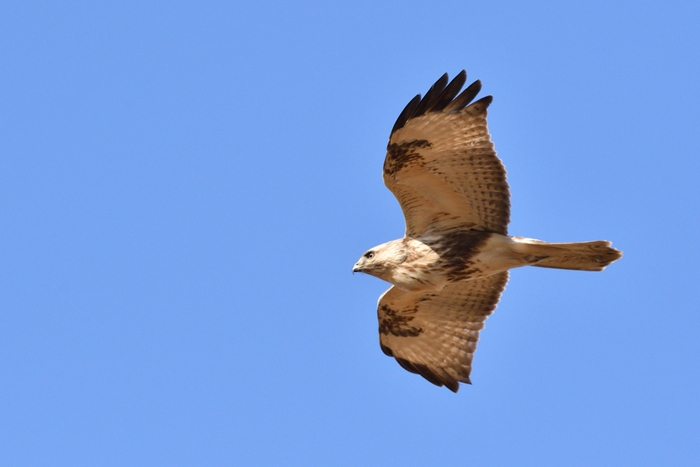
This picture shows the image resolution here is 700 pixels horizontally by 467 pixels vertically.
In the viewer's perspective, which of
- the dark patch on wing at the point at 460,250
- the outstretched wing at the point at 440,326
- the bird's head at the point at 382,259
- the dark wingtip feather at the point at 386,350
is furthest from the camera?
the dark wingtip feather at the point at 386,350

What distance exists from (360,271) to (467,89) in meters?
2.19

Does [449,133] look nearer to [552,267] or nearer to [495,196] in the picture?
[495,196]

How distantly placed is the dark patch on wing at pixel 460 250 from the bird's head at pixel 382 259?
14.4 inches

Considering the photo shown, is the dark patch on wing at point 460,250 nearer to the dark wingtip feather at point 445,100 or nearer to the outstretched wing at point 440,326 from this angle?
the outstretched wing at point 440,326

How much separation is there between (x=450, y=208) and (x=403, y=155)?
2.64ft

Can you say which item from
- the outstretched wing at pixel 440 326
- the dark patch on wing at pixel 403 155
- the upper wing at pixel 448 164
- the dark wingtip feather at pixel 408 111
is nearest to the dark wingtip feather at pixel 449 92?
the upper wing at pixel 448 164

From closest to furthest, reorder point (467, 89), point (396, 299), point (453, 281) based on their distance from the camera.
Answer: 1. point (467, 89)
2. point (453, 281)
3. point (396, 299)

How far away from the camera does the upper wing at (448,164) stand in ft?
33.1

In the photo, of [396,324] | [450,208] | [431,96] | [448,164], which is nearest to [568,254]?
[450,208]

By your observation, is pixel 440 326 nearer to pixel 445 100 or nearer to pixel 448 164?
pixel 448 164

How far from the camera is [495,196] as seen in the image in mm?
10352

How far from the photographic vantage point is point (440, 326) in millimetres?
11930

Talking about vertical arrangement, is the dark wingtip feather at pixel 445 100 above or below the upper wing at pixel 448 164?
above

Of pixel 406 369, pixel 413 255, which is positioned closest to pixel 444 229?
pixel 413 255
